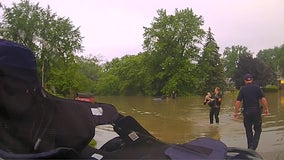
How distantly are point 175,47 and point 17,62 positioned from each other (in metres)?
67.4

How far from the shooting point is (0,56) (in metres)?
2.43

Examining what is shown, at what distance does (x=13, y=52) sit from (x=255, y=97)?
285 inches

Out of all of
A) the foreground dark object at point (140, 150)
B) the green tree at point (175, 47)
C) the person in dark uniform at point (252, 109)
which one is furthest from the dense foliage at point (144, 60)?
the foreground dark object at point (140, 150)

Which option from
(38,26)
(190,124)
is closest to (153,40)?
(38,26)

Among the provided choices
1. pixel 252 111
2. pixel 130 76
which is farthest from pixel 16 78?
pixel 130 76

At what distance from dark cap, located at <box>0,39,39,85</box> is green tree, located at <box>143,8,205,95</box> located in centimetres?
6435

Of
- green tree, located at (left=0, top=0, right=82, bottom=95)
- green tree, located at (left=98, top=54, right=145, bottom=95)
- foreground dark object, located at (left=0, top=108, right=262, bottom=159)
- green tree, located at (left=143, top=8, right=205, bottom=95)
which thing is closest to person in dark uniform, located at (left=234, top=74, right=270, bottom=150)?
foreground dark object, located at (left=0, top=108, right=262, bottom=159)

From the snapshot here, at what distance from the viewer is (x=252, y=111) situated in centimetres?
884

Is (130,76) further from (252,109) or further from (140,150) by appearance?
(140,150)

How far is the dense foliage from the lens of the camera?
1857 inches

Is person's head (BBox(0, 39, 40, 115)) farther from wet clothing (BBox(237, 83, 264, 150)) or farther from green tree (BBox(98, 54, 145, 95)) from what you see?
→ green tree (BBox(98, 54, 145, 95))

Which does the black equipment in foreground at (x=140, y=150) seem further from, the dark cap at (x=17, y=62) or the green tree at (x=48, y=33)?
the green tree at (x=48, y=33)

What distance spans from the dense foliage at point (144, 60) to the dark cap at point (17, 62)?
26359mm

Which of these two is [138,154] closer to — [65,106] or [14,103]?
[65,106]
